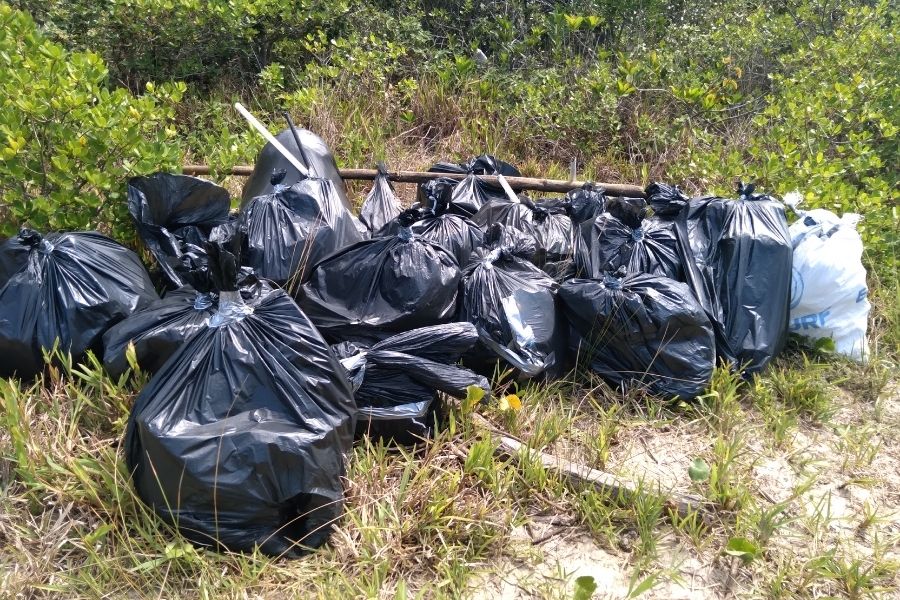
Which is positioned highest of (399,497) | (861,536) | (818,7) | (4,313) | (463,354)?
(818,7)

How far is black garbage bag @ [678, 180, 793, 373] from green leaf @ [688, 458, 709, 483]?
0.62 m

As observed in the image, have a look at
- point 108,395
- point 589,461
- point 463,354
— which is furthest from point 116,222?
point 589,461

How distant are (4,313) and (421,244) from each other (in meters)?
1.50

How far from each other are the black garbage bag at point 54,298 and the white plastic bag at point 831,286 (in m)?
2.69

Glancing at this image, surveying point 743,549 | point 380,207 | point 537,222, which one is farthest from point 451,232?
point 743,549

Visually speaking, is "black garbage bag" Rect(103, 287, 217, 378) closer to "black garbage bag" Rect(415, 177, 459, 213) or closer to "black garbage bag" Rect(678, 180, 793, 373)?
"black garbage bag" Rect(415, 177, 459, 213)

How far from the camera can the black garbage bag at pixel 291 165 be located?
10.9ft

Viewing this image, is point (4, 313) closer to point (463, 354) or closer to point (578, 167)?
point (463, 354)

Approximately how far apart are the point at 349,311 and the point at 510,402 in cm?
69

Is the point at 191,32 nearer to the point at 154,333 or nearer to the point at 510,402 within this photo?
the point at 154,333

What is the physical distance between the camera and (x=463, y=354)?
8.68 feet

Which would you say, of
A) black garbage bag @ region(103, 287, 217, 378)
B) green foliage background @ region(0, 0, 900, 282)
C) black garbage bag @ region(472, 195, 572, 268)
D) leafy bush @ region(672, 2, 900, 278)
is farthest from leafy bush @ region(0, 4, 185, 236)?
leafy bush @ region(672, 2, 900, 278)

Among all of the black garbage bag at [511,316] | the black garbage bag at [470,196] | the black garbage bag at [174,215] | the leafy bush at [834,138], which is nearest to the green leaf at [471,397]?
the black garbage bag at [511,316]

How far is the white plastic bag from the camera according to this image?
287 cm
